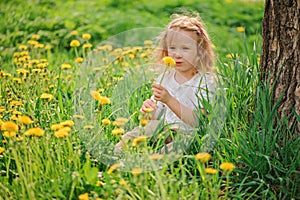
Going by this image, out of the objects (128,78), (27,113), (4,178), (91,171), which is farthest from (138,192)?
(128,78)

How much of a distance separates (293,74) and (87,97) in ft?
4.09

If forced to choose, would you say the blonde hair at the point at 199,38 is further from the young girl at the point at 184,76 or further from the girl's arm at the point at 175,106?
the girl's arm at the point at 175,106

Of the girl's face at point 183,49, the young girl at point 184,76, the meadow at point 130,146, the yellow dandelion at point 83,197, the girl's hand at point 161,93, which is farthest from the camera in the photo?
the girl's face at point 183,49

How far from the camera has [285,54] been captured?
2.76 m

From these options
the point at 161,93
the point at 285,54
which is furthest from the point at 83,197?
the point at 285,54

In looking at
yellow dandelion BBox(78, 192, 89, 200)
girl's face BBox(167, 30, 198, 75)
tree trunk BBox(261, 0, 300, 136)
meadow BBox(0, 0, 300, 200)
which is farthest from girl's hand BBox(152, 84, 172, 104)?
yellow dandelion BBox(78, 192, 89, 200)

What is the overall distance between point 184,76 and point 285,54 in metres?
0.71

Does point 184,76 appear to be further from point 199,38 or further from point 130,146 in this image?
point 130,146

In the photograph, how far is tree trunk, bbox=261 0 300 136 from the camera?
2.72 meters

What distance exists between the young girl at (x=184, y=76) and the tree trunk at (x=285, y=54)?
0.39 m

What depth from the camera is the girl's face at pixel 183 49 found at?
3.19 m

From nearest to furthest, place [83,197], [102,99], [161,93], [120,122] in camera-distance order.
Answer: [83,197] < [102,99] < [120,122] < [161,93]

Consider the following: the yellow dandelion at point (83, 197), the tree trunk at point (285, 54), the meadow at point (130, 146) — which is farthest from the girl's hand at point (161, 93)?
the yellow dandelion at point (83, 197)

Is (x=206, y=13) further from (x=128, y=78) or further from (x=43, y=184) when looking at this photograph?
(x=43, y=184)
